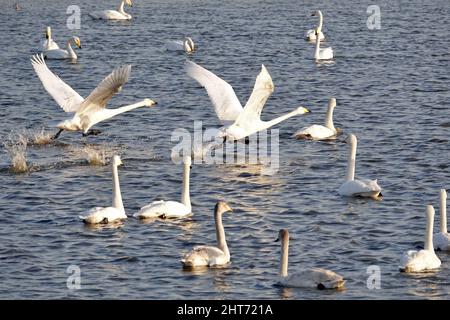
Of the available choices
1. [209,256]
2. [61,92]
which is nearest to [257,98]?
[61,92]

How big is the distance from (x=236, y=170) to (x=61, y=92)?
4.46m

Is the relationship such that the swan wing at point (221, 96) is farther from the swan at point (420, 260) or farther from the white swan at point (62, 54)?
the white swan at point (62, 54)

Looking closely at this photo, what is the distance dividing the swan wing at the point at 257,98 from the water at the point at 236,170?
0.99 meters

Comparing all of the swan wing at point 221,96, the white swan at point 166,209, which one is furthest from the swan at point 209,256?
the swan wing at point 221,96

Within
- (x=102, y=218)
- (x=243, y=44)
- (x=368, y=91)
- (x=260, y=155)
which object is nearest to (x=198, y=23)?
(x=243, y=44)

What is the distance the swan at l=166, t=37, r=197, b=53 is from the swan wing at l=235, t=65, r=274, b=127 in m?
13.6

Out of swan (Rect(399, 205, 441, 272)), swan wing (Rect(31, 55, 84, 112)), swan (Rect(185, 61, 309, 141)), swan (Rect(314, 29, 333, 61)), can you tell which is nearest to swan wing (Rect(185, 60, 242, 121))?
swan (Rect(185, 61, 309, 141))

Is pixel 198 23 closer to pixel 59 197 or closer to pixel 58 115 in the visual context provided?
pixel 58 115

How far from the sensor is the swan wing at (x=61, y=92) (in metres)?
25.7

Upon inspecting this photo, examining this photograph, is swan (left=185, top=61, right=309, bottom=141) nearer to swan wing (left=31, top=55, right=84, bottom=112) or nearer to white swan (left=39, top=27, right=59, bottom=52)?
swan wing (left=31, top=55, right=84, bottom=112)

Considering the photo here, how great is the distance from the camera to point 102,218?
1938 centimetres

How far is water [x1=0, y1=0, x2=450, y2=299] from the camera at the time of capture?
17109mm

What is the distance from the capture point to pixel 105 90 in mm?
24141

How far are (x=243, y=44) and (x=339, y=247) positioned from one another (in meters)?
21.4
